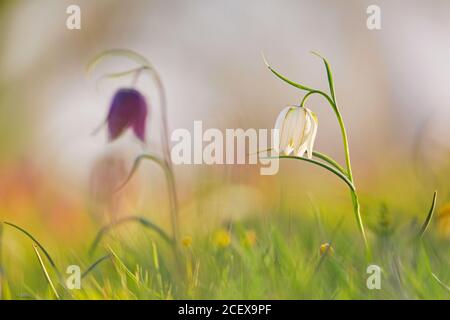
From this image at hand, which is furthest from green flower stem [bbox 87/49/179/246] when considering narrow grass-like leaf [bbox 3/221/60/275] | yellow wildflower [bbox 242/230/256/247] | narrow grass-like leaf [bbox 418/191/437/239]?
narrow grass-like leaf [bbox 418/191/437/239]

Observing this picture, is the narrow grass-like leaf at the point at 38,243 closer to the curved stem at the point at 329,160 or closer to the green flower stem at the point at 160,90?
the green flower stem at the point at 160,90

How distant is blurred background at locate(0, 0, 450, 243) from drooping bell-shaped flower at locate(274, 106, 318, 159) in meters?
0.04

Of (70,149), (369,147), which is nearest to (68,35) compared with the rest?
(70,149)

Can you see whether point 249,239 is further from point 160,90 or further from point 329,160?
point 160,90

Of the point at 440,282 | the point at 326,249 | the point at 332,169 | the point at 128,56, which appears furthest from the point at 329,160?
the point at 128,56

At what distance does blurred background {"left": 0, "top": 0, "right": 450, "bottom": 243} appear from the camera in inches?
43.6

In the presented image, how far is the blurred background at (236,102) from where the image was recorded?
3.64ft

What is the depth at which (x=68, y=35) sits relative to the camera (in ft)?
3.75

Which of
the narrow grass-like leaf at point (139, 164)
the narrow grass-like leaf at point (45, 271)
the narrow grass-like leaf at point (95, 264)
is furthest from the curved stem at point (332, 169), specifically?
the narrow grass-like leaf at point (45, 271)

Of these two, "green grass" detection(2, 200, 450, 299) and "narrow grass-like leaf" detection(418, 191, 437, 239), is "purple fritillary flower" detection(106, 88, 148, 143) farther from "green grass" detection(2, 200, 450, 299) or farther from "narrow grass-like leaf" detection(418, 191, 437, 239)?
"narrow grass-like leaf" detection(418, 191, 437, 239)

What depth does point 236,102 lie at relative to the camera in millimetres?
1124
